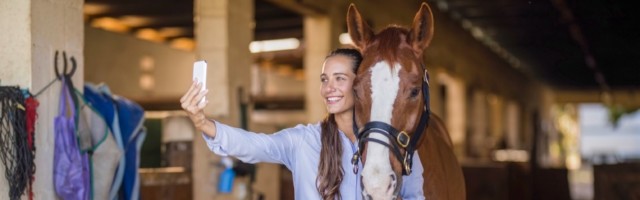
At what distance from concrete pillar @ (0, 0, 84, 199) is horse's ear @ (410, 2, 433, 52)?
5.38 feet

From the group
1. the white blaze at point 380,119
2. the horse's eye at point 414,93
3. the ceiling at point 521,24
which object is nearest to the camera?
the white blaze at point 380,119

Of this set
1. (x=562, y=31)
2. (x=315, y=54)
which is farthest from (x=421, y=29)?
(x=562, y=31)

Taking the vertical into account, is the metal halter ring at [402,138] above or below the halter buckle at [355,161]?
above

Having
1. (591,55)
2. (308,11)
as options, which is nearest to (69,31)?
(308,11)

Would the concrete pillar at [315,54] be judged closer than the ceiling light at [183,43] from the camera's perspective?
Yes

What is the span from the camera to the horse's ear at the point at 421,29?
2.91 m

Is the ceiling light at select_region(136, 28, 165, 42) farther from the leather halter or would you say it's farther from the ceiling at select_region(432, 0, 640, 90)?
the leather halter

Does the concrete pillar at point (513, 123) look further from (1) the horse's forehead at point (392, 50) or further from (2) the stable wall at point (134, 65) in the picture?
(1) the horse's forehead at point (392, 50)

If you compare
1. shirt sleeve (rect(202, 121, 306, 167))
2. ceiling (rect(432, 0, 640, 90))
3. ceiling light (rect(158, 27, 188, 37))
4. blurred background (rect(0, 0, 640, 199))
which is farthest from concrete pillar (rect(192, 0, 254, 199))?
ceiling light (rect(158, 27, 188, 37))

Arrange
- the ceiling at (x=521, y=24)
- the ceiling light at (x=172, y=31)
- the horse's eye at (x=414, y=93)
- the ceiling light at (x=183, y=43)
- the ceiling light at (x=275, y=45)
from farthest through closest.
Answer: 1. the ceiling light at (x=275, y=45)
2. the ceiling light at (x=183, y=43)
3. the ceiling light at (x=172, y=31)
4. the ceiling at (x=521, y=24)
5. the horse's eye at (x=414, y=93)

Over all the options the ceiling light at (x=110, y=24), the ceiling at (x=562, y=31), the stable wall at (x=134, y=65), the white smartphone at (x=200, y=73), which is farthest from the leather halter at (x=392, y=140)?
the ceiling light at (x=110, y=24)

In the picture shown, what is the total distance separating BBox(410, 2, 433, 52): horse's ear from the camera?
2908 mm

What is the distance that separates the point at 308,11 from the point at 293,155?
172 inches

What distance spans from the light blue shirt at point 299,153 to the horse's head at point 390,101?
0.13m
